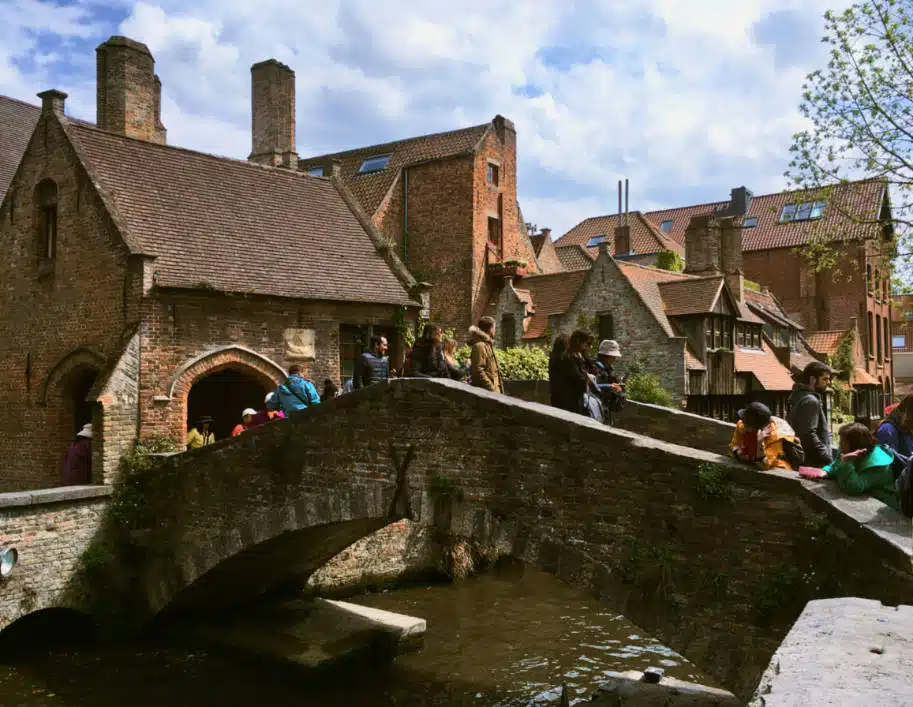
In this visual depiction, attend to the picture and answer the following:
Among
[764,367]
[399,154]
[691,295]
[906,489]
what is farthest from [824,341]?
[906,489]

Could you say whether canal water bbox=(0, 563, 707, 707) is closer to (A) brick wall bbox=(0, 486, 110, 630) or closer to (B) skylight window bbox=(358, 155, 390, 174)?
(A) brick wall bbox=(0, 486, 110, 630)

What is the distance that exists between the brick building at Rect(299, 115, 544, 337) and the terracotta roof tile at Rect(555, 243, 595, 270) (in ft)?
29.8

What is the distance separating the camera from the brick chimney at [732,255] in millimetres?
34625

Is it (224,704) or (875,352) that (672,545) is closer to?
(224,704)

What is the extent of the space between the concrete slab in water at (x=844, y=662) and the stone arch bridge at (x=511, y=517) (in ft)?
7.42

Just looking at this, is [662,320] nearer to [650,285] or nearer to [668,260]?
[650,285]

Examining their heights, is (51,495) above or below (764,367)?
below

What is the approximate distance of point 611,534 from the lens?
8.69 metres

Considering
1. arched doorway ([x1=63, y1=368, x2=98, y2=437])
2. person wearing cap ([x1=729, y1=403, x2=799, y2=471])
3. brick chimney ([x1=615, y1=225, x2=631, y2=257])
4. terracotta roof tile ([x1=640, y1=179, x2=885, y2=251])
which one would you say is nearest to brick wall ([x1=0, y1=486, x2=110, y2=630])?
arched doorway ([x1=63, y1=368, x2=98, y2=437])

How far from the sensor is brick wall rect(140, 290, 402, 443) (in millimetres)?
14773

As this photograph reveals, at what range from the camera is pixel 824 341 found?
4091 cm

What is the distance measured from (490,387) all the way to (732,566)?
3.95 m

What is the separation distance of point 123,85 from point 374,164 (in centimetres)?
1329

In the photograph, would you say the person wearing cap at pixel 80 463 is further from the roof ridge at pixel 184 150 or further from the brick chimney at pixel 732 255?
the brick chimney at pixel 732 255
